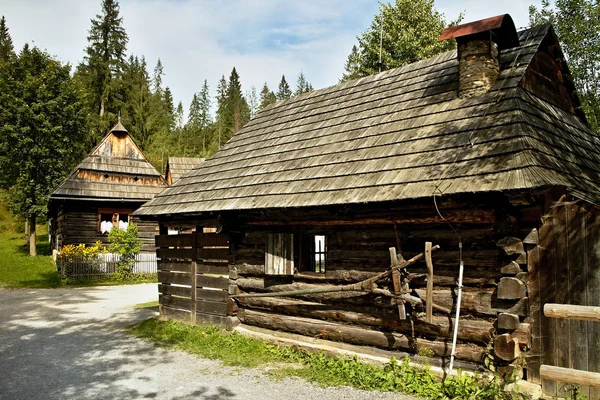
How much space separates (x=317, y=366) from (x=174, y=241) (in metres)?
5.07

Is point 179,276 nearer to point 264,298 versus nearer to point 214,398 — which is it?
point 264,298

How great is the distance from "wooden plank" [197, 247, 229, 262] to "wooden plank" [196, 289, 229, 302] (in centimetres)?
68

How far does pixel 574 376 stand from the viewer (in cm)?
404

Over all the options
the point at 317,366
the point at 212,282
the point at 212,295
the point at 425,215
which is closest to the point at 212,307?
the point at 212,295

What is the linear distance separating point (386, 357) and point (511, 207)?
2.89 metres

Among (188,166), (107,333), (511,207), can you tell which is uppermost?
(188,166)

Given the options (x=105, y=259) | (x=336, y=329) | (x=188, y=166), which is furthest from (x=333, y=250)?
(x=188, y=166)

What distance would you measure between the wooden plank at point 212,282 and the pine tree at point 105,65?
31.5m

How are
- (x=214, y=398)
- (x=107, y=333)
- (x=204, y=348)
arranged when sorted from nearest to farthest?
(x=214, y=398) < (x=204, y=348) < (x=107, y=333)

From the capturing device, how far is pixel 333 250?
315 inches

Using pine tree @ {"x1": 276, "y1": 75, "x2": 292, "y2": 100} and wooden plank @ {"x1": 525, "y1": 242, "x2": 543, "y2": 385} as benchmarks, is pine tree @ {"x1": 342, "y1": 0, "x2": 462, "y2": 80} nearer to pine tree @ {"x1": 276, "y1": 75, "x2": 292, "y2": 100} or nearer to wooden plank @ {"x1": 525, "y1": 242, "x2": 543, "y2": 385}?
wooden plank @ {"x1": 525, "y1": 242, "x2": 543, "y2": 385}

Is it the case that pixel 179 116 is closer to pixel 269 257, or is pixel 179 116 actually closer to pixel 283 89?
pixel 283 89

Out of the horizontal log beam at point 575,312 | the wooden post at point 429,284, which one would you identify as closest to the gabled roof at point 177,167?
the wooden post at point 429,284

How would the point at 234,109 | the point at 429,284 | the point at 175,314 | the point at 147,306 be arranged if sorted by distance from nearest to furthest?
the point at 429,284, the point at 175,314, the point at 147,306, the point at 234,109
